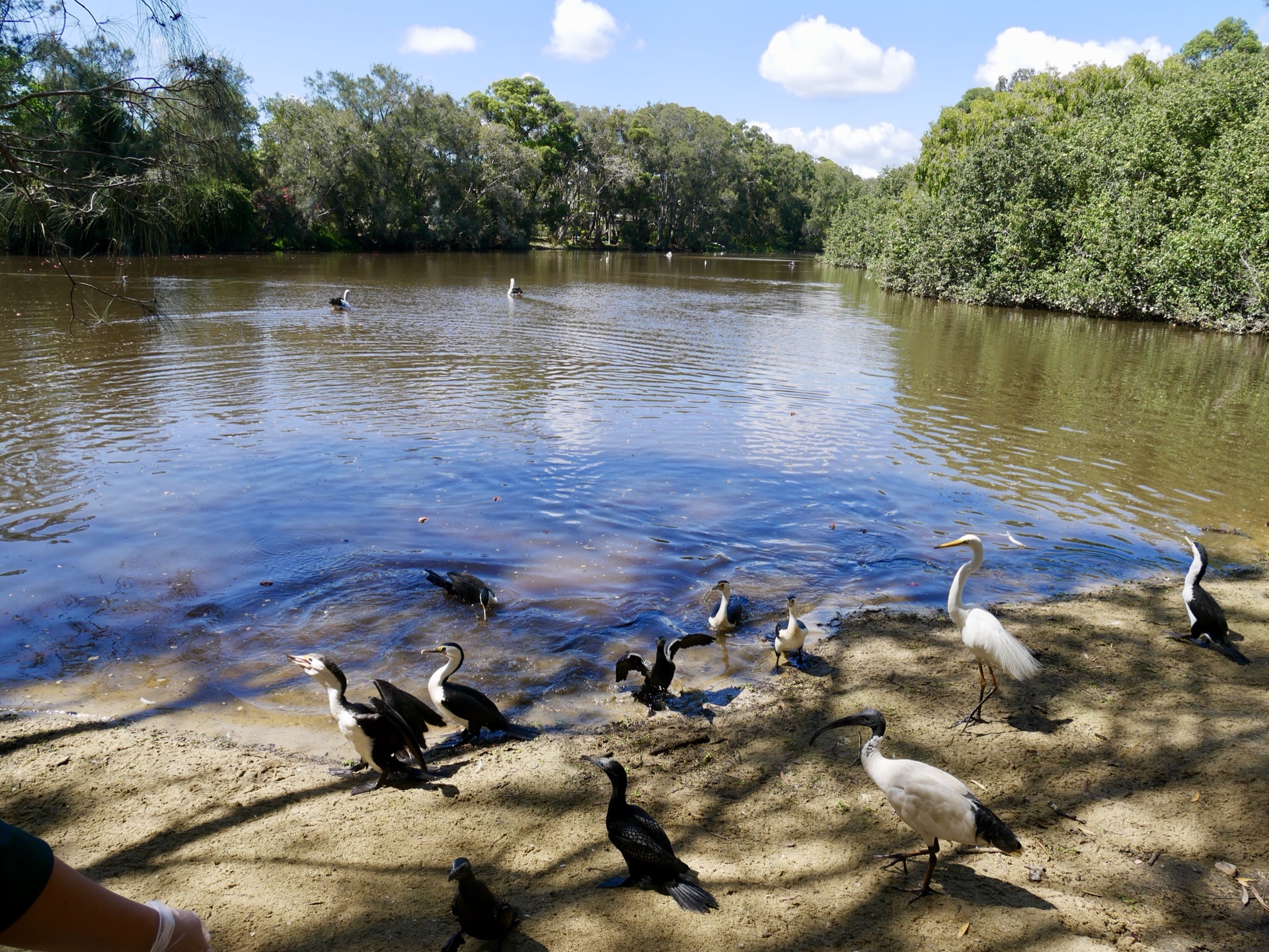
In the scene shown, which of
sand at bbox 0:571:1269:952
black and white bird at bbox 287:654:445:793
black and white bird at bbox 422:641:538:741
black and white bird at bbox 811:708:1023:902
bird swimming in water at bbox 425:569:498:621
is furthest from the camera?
bird swimming in water at bbox 425:569:498:621

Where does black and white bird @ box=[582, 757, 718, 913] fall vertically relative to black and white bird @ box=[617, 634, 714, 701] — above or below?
above

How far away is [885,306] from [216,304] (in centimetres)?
2723

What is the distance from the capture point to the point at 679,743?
490 centimetres

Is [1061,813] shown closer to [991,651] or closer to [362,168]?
[991,651]

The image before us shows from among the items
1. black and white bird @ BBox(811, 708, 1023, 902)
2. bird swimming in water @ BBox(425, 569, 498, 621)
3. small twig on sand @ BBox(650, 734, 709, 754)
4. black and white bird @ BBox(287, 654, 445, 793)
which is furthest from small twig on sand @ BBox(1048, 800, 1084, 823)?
bird swimming in water @ BBox(425, 569, 498, 621)

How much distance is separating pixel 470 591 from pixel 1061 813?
4.79 meters

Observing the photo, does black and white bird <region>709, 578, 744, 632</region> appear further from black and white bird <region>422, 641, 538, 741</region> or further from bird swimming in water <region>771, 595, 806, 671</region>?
black and white bird <region>422, 641, 538, 741</region>

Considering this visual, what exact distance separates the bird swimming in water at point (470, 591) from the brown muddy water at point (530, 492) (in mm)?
183

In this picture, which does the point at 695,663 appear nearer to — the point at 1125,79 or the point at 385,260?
the point at 385,260

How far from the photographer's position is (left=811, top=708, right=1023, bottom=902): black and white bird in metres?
3.54

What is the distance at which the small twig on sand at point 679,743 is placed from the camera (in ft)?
15.8

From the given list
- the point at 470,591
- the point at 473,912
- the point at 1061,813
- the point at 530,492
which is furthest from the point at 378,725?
the point at 530,492

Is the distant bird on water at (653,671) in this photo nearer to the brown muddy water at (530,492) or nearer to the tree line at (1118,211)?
the brown muddy water at (530,492)

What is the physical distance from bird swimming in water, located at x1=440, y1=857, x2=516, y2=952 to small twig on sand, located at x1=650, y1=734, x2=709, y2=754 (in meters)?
1.72
